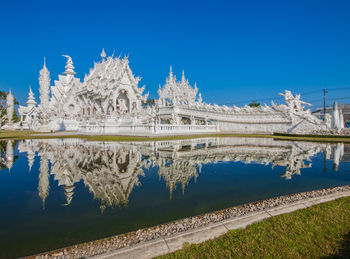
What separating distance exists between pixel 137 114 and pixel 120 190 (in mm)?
21369

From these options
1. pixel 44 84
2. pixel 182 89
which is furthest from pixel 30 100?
pixel 182 89

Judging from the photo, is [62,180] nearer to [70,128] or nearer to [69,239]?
[69,239]

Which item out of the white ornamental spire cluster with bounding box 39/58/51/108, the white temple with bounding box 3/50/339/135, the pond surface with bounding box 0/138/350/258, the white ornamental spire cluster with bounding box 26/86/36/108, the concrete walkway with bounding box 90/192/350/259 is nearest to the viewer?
the concrete walkway with bounding box 90/192/350/259

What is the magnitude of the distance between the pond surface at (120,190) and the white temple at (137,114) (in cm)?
1152

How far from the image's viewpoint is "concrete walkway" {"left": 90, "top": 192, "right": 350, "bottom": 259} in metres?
2.46

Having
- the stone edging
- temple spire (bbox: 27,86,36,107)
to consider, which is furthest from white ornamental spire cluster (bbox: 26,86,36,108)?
the stone edging

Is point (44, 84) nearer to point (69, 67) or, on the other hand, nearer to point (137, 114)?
point (69, 67)

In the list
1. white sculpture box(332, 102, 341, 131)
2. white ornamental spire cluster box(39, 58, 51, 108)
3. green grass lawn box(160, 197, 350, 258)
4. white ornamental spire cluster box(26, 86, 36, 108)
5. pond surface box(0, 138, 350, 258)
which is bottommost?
green grass lawn box(160, 197, 350, 258)

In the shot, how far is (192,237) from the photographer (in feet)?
9.20

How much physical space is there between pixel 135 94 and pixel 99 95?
543 cm

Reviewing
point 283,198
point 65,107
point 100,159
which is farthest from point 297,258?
point 65,107

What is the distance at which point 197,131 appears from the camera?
82.0 feet

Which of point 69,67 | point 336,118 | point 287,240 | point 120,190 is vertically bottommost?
point 287,240

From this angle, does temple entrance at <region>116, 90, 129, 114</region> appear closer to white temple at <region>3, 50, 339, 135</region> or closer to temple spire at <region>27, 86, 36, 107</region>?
white temple at <region>3, 50, 339, 135</region>
